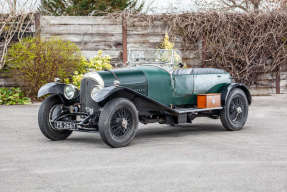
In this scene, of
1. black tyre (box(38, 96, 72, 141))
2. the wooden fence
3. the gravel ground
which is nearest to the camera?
the gravel ground

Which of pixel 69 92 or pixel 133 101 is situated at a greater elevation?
pixel 69 92

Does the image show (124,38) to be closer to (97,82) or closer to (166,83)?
(166,83)

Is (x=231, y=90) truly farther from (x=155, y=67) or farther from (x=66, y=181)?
(x=66, y=181)

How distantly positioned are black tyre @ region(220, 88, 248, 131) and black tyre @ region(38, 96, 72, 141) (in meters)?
2.56

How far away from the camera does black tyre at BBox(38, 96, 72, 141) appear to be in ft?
21.1

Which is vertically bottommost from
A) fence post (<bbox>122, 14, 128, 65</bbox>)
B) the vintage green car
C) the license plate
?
the license plate

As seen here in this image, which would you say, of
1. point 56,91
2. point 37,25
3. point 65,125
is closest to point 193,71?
point 56,91

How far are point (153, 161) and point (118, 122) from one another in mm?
1148

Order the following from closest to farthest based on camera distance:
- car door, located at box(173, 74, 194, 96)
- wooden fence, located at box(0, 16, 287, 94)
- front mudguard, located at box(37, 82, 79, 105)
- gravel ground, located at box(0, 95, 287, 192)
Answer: gravel ground, located at box(0, 95, 287, 192) → front mudguard, located at box(37, 82, 79, 105) → car door, located at box(173, 74, 194, 96) → wooden fence, located at box(0, 16, 287, 94)

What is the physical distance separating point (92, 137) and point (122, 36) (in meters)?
6.14

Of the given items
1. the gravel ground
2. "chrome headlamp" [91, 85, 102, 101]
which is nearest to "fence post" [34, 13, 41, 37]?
the gravel ground

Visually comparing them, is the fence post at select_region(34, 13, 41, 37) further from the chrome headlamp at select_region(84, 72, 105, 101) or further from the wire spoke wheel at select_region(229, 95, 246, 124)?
the wire spoke wheel at select_region(229, 95, 246, 124)

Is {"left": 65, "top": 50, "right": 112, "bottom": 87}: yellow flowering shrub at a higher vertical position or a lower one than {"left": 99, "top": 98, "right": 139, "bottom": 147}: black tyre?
higher

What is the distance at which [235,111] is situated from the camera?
7609 millimetres
